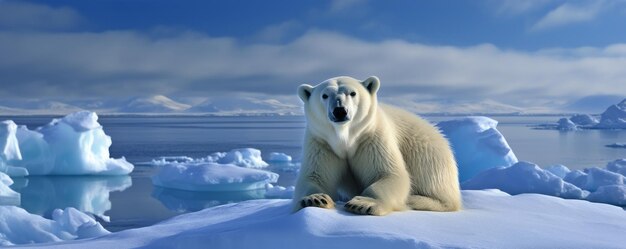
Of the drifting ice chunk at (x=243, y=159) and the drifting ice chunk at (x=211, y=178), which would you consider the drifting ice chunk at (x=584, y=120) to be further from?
the drifting ice chunk at (x=211, y=178)

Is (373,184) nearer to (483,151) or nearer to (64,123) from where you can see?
(483,151)

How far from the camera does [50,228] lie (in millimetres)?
10055

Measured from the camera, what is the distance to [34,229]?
9.88 m

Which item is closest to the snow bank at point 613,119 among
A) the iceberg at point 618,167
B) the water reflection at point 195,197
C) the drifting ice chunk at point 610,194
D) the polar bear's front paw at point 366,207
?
the iceberg at point 618,167

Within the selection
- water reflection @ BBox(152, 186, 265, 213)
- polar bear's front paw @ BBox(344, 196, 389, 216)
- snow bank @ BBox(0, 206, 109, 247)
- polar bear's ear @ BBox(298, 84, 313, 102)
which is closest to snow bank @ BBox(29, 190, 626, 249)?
polar bear's front paw @ BBox(344, 196, 389, 216)

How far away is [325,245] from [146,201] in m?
15.1

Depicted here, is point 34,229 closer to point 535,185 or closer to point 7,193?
point 7,193

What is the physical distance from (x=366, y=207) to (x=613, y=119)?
58.5 metres

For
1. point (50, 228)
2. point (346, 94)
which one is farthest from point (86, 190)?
point (346, 94)

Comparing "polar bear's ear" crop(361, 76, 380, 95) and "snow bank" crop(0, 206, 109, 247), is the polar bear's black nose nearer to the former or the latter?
"polar bear's ear" crop(361, 76, 380, 95)

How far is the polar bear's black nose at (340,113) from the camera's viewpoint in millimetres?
3443

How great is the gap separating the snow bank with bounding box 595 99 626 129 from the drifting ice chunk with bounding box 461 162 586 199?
4445 centimetres

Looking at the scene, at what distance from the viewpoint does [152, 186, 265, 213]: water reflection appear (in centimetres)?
1671

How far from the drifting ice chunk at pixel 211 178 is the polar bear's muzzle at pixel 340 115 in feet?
44.1
